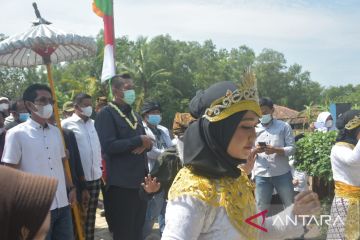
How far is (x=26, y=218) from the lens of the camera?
1.12 metres

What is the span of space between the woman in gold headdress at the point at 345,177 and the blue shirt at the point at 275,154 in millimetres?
1758

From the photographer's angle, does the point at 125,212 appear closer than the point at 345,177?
No

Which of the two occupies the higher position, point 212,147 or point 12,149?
point 212,147

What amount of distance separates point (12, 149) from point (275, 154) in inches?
140

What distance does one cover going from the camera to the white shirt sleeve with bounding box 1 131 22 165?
3.81 meters

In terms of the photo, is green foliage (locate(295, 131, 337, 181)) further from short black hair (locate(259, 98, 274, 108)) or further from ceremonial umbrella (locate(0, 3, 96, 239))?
ceremonial umbrella (locate(0, 3, 96, 239))

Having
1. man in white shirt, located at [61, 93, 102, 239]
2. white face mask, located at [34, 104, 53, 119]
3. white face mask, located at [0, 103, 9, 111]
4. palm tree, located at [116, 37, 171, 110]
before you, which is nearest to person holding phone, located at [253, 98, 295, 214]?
man in white shirt, located at [61, 93, 102, 239]

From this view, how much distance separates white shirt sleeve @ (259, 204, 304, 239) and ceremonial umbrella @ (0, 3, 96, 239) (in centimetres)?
275

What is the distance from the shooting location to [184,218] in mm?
1922

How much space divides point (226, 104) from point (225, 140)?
0.56ft

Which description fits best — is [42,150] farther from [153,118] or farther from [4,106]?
[4,106]

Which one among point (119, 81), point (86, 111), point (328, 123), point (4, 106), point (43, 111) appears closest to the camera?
point (43, 111)

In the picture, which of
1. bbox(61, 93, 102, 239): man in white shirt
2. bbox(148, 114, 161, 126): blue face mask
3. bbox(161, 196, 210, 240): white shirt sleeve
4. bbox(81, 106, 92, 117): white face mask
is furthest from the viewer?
bbox(148, 114, 161, 126): blue face mask

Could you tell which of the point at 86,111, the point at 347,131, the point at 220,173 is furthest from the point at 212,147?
the point at 86,111
